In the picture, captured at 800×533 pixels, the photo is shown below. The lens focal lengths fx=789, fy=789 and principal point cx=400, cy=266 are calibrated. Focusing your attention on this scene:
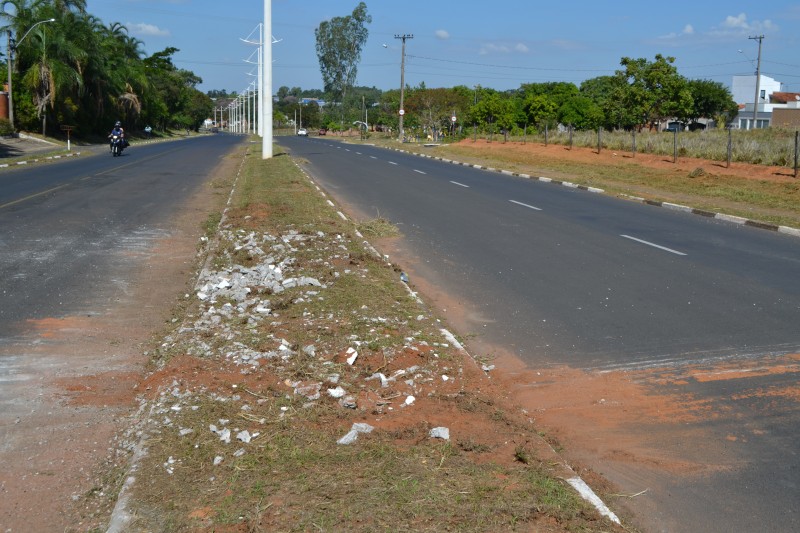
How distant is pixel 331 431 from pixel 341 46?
115 meters

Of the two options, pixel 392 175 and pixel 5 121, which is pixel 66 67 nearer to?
pixel 5 121

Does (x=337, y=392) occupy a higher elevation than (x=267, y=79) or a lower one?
lower

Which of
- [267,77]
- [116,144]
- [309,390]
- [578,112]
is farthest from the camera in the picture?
[578,112]

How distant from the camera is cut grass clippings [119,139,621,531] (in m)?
4.02

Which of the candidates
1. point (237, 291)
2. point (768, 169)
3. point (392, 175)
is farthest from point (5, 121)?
point (237, 291)

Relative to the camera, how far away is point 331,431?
16.7 ft

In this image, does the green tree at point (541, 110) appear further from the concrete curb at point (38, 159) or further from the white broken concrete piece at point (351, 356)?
the white broken concrete piece at point (351, 356)

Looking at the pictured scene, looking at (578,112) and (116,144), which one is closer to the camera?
(116,144)

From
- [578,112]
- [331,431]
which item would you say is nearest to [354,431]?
[331,431]

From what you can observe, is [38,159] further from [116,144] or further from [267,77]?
A: [267,77]

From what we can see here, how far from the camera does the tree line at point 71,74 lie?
57.0m

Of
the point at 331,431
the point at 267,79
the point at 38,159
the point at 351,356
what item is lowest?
the point at 331,431

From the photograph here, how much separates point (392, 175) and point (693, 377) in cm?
2330

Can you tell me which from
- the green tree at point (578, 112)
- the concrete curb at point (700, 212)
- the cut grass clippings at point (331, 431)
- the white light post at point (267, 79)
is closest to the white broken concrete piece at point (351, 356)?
the cut grass clippings at point (331, 431)
